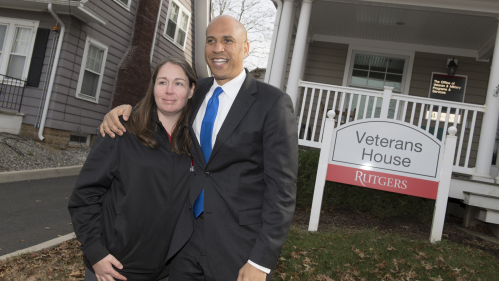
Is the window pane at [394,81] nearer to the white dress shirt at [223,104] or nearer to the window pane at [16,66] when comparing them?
the white dress shirt at [223,104]

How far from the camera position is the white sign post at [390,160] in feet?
17.0

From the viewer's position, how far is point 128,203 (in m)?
2.00

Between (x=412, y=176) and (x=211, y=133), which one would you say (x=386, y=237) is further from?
(x=211, y=133)

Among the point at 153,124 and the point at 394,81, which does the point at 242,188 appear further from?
the point at 394,81

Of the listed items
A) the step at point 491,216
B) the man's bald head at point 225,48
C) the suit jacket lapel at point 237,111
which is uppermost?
the man's bald head at point 225,48

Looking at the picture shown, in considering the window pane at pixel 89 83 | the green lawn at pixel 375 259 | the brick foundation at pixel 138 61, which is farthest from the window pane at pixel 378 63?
the window pane at pixel 89 83

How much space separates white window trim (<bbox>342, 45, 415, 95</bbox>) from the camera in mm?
9555

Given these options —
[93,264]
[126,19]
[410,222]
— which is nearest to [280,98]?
[93,264]

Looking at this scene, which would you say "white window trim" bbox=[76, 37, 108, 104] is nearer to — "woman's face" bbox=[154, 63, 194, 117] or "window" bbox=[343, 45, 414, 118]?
"window" bbox=[343, 45, 414, 118]

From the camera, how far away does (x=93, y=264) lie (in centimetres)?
201

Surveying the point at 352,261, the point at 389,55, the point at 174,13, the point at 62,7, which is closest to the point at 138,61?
the point at 174,13

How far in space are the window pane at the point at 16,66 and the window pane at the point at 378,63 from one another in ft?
31.3

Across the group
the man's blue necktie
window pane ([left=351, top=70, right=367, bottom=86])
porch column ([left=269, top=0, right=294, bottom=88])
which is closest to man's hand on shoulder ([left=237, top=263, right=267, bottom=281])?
the man's blue necktie

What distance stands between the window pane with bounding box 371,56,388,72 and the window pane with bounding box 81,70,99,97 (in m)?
8.18
